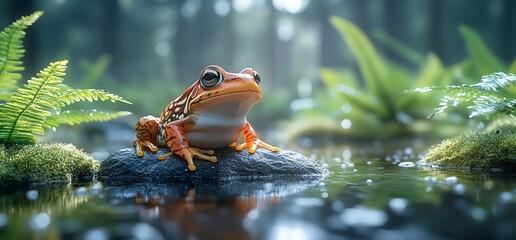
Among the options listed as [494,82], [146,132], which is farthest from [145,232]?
[494,82]

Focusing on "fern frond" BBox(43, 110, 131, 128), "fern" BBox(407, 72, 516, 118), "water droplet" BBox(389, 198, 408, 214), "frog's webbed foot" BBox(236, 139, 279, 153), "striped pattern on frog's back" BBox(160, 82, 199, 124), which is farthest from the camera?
"fern frond" BBox(43, 110, 131, 128)

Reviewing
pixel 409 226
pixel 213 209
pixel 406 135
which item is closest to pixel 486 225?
pixel 409 226

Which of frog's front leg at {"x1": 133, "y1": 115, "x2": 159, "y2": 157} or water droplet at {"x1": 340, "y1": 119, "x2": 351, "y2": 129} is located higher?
water droplet at {"x1": 340, "y1": 119, "x2": 351, "y2": 129}

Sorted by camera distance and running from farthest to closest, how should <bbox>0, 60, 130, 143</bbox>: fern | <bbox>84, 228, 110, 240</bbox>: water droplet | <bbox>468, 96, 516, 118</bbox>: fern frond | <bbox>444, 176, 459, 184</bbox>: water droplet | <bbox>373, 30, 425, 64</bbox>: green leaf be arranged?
<bbox>373, 30, 425, 64</bbox>: green leaf
<bbox>0, 60, 130, 143</bbox>: fern
<bbox>468, 96, 516, 118</bbox>: fern frond
<bbox>444, 176, 459, 184</bbox>: water droplet
<bbox>84, 228, 110, 240</bbox>: water droplet

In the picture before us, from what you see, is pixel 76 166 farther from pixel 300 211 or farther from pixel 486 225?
pixel 486 225

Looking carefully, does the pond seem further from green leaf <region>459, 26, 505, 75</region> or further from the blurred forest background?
the blurred forest background

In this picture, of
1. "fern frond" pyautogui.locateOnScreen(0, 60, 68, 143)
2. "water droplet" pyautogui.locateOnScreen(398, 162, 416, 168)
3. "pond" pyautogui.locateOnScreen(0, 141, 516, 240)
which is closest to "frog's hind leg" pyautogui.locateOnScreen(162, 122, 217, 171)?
"pond" pyautogui.locateOnScreen(0, 141, 516, 240)

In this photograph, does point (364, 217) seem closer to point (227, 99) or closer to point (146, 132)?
point (227, 99)
